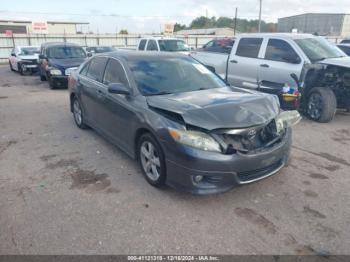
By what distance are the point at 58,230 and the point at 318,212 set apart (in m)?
2.75

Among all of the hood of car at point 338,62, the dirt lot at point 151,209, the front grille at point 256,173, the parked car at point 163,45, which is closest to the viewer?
the dirt lot at point 151,209

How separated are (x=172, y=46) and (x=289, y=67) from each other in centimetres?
795

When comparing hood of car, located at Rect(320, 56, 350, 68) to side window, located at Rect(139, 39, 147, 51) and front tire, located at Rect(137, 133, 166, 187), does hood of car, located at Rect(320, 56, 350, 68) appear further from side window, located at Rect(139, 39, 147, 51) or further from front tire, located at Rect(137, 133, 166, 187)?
side window, located at Rect(139, 39, 147, 51)

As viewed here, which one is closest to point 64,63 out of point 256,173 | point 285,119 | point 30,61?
point 30,61

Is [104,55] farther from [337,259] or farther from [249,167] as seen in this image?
[337,259]

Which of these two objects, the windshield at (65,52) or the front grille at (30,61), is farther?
the front grille at (30,61)

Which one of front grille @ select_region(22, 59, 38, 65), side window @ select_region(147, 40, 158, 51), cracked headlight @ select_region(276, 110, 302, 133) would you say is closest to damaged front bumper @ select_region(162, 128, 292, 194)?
cracked headlight @ select_region(276, 110, 302, 133)

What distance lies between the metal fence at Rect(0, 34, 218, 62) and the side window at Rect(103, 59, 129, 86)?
23.0 meters

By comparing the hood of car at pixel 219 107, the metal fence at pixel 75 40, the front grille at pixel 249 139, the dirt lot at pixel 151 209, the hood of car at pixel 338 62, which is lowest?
the dirt lot at pixel 151 209

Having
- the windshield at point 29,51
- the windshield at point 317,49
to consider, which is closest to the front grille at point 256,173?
the windshield at point 317,49

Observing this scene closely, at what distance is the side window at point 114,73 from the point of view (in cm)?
430

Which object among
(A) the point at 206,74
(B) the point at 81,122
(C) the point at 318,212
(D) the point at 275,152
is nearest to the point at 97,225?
(D) the point at 275,152

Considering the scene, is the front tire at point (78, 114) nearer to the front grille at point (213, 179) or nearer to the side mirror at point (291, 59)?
the front grille at point (213, 179)

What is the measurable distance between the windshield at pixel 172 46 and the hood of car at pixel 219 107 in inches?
395
